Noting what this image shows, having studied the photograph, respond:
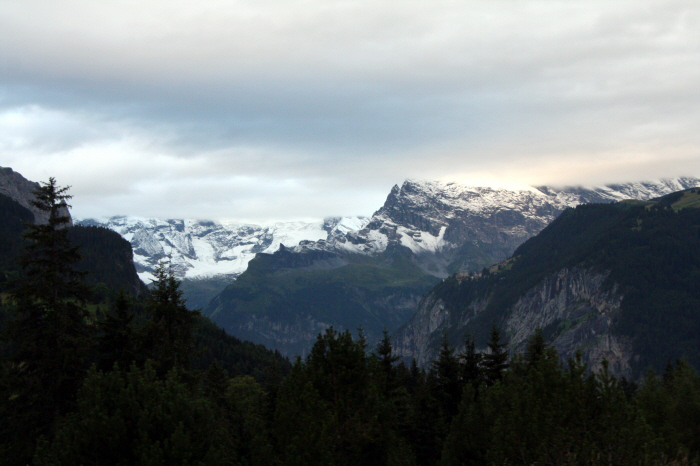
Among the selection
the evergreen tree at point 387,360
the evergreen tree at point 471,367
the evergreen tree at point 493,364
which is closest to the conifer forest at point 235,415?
the evergreen tree at point 387,360

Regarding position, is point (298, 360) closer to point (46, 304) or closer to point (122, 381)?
point (122, 381)

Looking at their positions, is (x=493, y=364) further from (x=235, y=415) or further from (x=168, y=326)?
(x=168, y=326)

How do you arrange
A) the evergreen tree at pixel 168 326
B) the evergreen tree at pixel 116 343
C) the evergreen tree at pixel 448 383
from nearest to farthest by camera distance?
the evergreen tree at pixel 116 343
the evergreen tree at pixel 168 326
the evergreen tree at pixel 448 383

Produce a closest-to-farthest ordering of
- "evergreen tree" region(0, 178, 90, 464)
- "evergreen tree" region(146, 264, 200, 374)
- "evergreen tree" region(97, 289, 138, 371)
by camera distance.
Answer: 1. "evergreen tree" region(0, 178, 90, 464)
2. "evergreen tree" region(97, 289, 138, 371)
3. "evergreen tree" region(146, 264, 200, 374)

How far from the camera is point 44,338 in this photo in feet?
131

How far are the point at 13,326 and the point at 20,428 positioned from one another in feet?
21.6

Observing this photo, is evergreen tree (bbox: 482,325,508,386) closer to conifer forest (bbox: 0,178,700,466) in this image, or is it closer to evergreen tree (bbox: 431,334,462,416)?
evergreen tree (bbox: 431,334,462,416)

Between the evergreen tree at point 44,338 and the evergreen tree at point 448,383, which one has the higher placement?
the evergreen tree at point 44,338

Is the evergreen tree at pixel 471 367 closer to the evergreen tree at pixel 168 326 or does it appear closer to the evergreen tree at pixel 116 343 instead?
the evergreen tree at pixel 168 326

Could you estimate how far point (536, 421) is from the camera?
2867cm

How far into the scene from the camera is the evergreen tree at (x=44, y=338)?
128ft

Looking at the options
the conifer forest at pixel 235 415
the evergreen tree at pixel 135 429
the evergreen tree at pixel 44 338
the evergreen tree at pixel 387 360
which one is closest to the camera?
the evergreen tree at pixel 135 429

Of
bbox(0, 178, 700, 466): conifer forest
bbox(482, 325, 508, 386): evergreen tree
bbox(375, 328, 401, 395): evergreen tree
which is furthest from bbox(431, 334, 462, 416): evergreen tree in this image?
bbox(375, 328, 401, 395): evergreen tree

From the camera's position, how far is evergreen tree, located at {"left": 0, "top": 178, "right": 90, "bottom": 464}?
3897 cm
